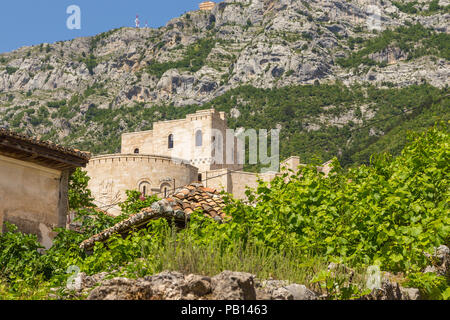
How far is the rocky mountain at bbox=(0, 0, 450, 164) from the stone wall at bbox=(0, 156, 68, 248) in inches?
3319

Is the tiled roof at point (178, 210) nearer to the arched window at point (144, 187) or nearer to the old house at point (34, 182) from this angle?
the old house at point (34, 182)

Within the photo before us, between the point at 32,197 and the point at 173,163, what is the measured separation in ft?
109

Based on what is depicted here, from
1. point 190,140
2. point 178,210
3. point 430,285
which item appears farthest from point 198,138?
point 430,285

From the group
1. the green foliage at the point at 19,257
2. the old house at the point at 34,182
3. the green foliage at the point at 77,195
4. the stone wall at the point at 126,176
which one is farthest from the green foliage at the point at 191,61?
the green foliage at the point at 19,257

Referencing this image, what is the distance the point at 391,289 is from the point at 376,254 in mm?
1075

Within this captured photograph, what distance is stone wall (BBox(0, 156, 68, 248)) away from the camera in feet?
49.5

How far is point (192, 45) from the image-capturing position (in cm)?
14750

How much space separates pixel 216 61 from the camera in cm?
13775

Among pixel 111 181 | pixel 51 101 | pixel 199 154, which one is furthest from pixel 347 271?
pixel 51 101

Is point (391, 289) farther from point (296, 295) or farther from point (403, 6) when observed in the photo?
point (403, 6)

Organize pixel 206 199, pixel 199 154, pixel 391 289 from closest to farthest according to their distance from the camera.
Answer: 1. pixel 391 289
2. pixel 206 199
3. pixel 199 154

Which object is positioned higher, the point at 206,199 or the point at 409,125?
the point at 409,125

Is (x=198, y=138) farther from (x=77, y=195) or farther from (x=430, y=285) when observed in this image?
(x=430, y=285)

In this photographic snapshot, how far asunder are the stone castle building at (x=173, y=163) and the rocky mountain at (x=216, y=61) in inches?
1563
